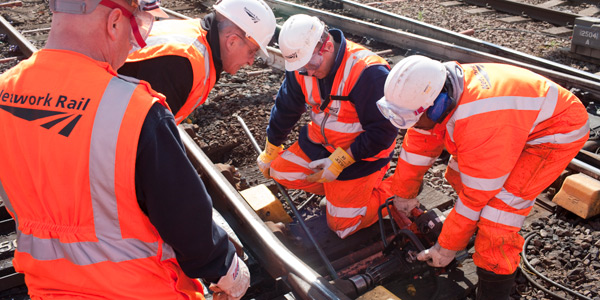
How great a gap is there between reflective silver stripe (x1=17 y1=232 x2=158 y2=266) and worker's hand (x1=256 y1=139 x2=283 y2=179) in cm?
287

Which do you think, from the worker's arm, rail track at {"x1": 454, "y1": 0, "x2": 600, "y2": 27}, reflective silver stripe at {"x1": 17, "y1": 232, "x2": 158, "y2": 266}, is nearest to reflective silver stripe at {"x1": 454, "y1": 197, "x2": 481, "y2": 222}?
the worker's arm

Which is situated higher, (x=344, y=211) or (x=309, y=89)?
(x=309, y=89)

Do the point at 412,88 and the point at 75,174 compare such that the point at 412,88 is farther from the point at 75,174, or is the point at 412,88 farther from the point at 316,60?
the point at 75,174

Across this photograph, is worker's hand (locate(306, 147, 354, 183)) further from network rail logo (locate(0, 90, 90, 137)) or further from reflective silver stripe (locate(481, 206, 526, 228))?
network rail logo (locate(0, 90, 90, 137))

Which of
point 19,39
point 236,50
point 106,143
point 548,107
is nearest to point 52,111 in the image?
point 106,143

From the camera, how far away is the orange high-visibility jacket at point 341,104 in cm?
404

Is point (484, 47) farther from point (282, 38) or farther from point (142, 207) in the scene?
point (142, 207)

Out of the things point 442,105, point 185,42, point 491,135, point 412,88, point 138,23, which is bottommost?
point 491,135

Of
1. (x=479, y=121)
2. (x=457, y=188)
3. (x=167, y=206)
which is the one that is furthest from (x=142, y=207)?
(x=457, y=188)

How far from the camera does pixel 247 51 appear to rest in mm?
3459

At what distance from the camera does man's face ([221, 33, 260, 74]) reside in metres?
3.39

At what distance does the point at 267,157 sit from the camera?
15.8 feet

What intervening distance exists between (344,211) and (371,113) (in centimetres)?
86

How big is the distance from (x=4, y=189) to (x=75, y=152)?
444 mm
